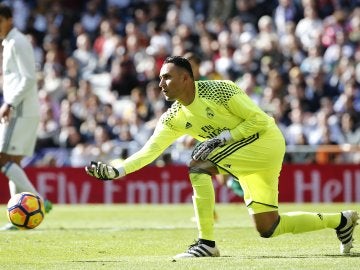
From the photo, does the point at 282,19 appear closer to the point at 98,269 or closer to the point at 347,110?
the point at 347,110

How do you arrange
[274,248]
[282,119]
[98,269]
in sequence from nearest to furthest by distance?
[98,269], [274,248], [282,119]

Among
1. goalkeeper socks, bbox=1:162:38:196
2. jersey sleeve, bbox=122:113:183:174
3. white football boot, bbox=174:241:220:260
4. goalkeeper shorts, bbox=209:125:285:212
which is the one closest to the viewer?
white football boot, bbox=174:241:220:260

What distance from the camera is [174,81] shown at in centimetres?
952

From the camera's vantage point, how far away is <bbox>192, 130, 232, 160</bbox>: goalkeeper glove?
9.23 metres

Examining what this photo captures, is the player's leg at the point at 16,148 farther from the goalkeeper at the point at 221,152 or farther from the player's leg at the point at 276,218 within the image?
the player's leg at the point at 276,218

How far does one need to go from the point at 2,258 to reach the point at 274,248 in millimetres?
2754

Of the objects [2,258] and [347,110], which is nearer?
[2,258]

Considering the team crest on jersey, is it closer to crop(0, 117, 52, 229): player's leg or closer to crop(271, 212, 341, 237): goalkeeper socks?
crop(271, 212, 341, 237): goalkeeper socks

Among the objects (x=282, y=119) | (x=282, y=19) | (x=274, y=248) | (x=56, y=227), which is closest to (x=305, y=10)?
(x=282, y=19)

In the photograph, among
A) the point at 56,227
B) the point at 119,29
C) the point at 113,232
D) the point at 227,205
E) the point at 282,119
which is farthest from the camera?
the point at 119,29

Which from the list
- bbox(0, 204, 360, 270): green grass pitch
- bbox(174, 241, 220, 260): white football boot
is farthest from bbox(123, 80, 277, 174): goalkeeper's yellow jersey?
bbox(0, 204, 360, 270): green grass pitch

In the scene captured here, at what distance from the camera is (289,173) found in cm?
2028

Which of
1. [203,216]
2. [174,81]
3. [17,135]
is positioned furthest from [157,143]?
[17,135]

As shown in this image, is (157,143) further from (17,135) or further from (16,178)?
(17,135)
